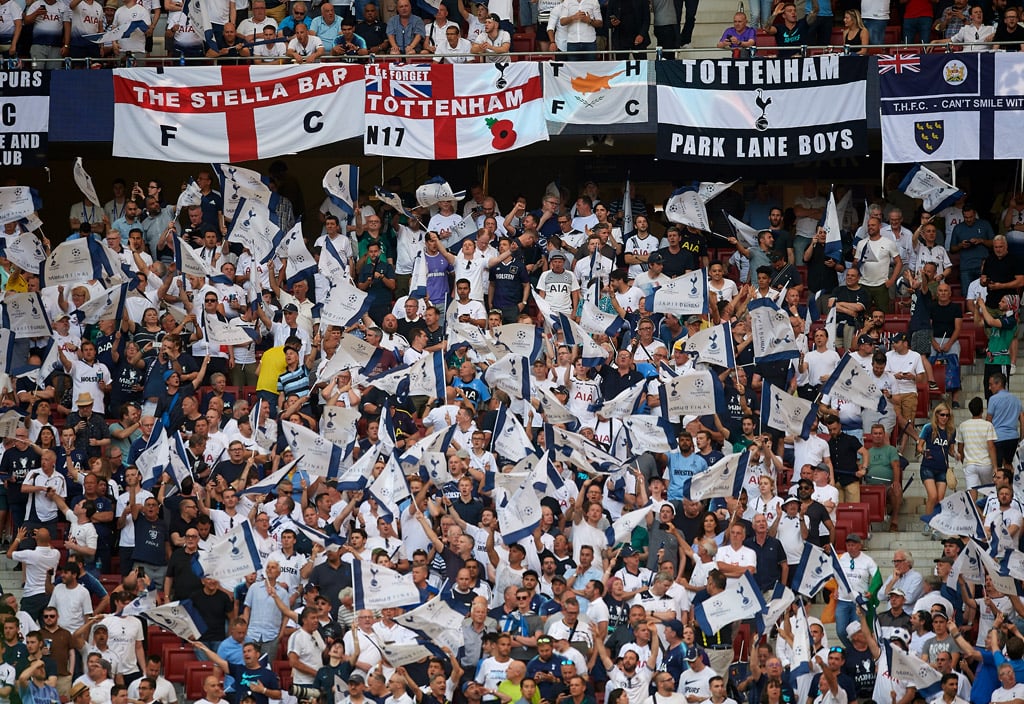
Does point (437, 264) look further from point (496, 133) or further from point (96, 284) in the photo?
point (96, 284)

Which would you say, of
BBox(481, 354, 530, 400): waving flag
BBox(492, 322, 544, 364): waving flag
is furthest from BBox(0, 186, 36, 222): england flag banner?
BBox(481, 354, 530, 400): waving flag

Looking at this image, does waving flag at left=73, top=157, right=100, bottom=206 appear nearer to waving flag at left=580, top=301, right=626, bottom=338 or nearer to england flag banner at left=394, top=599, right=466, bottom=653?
waving flag at left=580, top=301, right=626, bottom=338

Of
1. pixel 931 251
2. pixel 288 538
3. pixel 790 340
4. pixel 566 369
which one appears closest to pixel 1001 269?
pixel 931 251

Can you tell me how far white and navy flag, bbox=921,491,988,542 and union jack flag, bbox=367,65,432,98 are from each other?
943cm

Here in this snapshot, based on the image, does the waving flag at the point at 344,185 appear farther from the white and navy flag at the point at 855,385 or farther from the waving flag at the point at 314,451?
the white and navy flag at the point at 855,385

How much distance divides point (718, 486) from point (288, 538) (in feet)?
14.6

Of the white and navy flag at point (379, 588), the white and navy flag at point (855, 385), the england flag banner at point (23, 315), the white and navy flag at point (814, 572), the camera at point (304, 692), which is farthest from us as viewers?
the england flag banner at point (23, 315)

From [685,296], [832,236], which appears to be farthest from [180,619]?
[832,236]

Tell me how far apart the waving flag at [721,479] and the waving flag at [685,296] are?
3315 millimetres

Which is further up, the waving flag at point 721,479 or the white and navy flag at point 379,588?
the waving flag at point 721,479

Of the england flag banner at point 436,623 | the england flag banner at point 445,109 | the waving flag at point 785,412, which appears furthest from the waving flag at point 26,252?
the waving flag at point 785,412

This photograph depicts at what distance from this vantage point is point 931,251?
24.9 meters

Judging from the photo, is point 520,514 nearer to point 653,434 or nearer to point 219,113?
point 653,434

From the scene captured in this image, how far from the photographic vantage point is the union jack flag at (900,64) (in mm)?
25094
